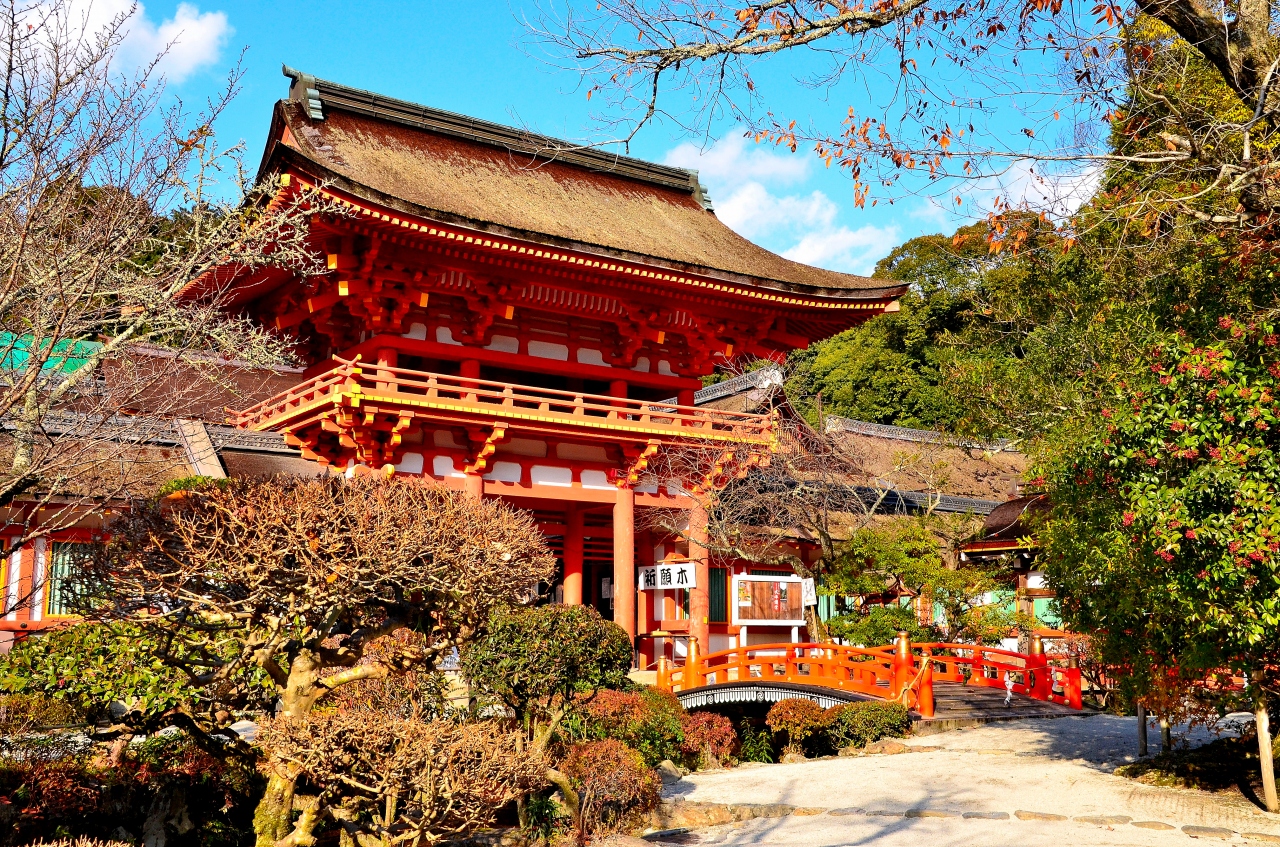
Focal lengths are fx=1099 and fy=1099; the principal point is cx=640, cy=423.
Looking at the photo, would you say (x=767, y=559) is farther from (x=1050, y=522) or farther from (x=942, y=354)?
(x=942, y=354)

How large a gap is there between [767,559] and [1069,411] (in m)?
8.19

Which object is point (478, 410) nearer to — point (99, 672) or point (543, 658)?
point (543, 658)

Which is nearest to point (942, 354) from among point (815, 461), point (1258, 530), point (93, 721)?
point (815, 461)

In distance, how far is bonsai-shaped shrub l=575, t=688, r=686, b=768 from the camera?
1164 centimetres

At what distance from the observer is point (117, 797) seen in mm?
9039

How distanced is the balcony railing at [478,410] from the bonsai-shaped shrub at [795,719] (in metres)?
4.42

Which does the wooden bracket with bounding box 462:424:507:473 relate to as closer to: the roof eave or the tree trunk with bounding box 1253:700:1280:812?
the roof eave

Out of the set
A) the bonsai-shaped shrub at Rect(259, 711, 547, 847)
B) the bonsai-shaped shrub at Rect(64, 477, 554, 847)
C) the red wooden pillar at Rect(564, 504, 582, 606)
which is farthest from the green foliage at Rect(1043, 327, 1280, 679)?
the red wooden pillar at Rect(564, 504, 582, 606)

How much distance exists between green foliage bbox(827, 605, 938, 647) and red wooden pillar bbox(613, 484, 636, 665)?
4.20 metres

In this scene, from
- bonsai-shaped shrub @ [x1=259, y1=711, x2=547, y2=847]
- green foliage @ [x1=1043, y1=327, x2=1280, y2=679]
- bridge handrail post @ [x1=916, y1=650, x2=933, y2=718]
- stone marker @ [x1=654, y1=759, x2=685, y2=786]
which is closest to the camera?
bonsai-shaped shrub @ [x1=259, y1=711, x2=547, y2=847]

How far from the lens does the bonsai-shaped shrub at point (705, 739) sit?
14055mm

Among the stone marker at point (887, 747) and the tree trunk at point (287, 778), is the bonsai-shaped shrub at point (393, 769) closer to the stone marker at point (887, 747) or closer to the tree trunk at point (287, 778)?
the tree trunk at point (287, 778)

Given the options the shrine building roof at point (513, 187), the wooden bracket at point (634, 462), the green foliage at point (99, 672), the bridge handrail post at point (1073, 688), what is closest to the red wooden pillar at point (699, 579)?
the wooden bracket at point (634, 462)

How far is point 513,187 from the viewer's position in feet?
60.7
